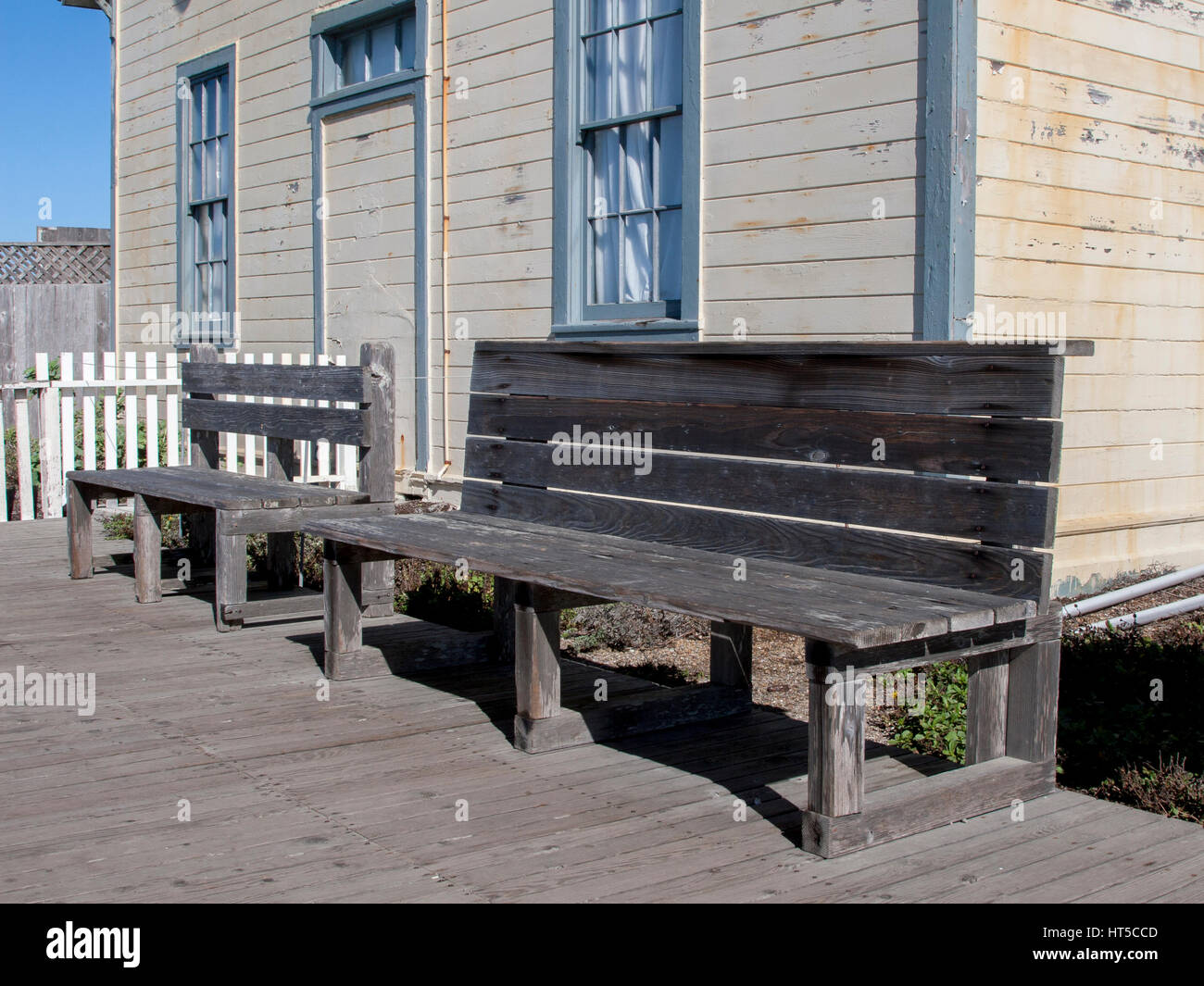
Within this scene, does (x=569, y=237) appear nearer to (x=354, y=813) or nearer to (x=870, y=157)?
(x=870, y=157)

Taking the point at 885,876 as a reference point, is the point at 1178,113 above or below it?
above

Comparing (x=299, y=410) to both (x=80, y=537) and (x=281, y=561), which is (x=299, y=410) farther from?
(x=80, y=537)

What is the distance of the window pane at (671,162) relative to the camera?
7.56 metres

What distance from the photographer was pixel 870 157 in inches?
249

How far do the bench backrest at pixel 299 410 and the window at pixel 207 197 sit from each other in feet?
16.2

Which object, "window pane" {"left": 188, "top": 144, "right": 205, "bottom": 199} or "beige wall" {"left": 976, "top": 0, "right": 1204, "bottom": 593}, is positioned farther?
"window pane" {"left": 188, "top": 144, "right": 205, "bottom": 199}

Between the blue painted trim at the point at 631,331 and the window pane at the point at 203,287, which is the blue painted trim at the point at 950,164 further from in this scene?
the window pane at the point at 203,287

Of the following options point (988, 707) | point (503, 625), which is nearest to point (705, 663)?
point (503, 625)

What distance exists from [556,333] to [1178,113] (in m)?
3.73

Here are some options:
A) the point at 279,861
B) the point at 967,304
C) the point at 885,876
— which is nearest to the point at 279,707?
the point at 279,861

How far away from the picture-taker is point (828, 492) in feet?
12.7

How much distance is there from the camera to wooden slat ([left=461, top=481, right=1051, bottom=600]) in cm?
345

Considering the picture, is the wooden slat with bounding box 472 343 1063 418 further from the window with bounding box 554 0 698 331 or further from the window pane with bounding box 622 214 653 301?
the window pane with bounding box 622 214 653 301

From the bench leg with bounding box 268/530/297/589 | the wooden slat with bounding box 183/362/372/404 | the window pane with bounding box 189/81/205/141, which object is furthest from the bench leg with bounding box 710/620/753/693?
the window pane with bounding box 189/81/205/141
